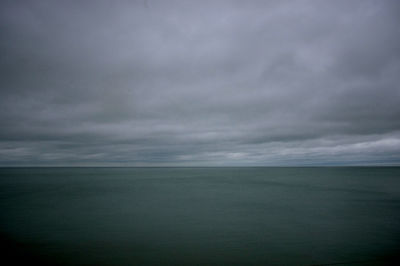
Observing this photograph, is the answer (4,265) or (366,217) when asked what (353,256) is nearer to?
(366,217)

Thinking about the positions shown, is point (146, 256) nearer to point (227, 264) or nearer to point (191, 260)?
point (191, 260)

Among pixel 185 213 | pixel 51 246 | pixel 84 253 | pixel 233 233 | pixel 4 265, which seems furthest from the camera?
pixel 185 213

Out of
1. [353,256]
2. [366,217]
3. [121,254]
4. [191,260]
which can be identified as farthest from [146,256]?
[366,217]

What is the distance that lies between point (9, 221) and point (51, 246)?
964 cm

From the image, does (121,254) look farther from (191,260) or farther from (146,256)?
(191,260)

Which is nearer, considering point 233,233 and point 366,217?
point 233,233

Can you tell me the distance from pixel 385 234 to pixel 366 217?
17.7 ft

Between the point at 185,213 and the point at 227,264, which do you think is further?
the point at 185,213

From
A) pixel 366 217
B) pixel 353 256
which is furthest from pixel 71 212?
pixel 366 217

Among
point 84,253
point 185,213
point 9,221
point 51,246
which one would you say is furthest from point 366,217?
point 9,221

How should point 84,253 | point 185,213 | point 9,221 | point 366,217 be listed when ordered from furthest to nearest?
point 185,213, point 366,217, point 9,221, point 84,253

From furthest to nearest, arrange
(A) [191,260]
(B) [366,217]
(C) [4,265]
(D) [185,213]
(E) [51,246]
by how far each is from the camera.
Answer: (D) [185,213]
(B) [366,217]
(E) [51,246]
(A) [191,260]
(C) [4,265]

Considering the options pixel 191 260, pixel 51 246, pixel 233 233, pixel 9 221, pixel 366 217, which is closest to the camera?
pixel 191 260

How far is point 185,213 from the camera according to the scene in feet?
70.6
